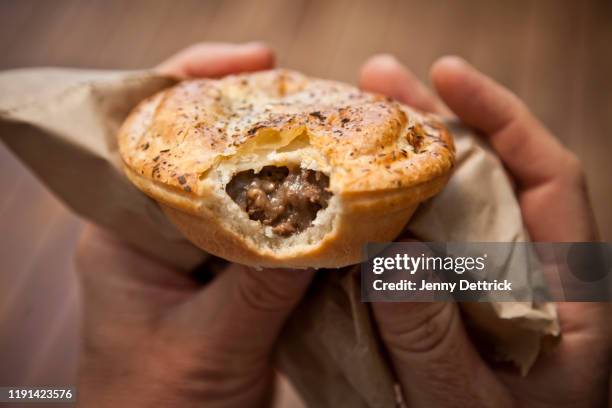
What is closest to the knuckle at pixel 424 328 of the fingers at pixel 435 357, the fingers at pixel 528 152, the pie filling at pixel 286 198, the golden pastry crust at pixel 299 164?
the fingers at pixel 435 357

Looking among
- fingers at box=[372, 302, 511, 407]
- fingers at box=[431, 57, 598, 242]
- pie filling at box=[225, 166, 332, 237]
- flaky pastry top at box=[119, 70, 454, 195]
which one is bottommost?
fingers at box=[372, 302, 511, 407]

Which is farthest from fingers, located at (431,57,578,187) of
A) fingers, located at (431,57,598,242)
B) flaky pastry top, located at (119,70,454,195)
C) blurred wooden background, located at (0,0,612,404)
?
blurred wooden background, located at (0,0,612,404)

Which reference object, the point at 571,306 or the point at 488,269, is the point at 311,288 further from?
the point at 571,306

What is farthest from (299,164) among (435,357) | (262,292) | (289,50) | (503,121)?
(289,50)

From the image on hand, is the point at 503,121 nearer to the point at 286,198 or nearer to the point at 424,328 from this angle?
the point at 424,328

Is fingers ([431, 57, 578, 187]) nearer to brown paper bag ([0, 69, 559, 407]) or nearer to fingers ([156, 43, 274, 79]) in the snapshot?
brown paper bag ([0, 69, 559, 407])
